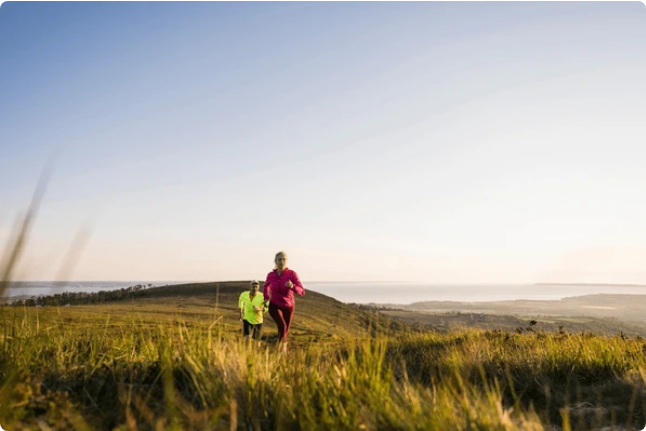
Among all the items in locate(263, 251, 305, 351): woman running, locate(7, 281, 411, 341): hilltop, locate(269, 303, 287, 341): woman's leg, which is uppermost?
locate(7, 281, 411, 341): hilltop

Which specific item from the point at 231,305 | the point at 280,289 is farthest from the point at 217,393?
the point at 231,305

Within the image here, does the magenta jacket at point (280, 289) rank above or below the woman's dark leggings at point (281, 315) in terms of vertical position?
above

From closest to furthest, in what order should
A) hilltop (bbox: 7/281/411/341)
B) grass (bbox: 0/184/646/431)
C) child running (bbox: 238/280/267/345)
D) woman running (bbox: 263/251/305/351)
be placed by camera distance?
grass (bbox: 0/184/646/431)
woman running (bbox: 263/251/305/351)
child running (bbox: 238/280/267/345)
hilltop (bbox: 7/281/411/341)

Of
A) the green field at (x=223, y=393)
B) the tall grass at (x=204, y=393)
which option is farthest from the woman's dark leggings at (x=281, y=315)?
the tall grass at (x=204, y=393)

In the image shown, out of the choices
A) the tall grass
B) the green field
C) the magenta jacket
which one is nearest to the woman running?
the magenta jacket

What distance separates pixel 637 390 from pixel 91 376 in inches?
252

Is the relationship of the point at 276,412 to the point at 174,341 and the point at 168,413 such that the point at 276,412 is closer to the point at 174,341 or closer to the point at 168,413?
the point at 168,413

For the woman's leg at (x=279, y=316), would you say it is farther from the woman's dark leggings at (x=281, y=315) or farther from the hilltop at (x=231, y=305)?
the hilltop at (x=231, y=305)

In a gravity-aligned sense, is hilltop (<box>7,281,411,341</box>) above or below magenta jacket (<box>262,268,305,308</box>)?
above

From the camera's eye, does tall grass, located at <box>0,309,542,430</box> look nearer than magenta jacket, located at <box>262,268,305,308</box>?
Yes

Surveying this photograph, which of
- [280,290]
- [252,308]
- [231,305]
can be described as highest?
[231,305]

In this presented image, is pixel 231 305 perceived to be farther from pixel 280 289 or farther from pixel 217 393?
pixel 217 393

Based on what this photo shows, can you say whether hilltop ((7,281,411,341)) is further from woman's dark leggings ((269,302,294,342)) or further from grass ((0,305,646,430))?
grass ((0,305,646,430))

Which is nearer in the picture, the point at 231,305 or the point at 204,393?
the point at 204,393
